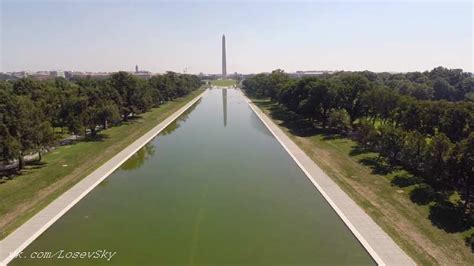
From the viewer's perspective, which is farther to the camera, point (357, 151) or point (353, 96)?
point (353, 96)

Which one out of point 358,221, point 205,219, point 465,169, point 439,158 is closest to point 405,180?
point 439,158

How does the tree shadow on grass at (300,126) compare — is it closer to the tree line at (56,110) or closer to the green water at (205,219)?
the green water at (205,219)

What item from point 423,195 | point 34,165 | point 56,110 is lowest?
point 423,195

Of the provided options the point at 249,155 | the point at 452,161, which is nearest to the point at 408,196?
the point at 452,161

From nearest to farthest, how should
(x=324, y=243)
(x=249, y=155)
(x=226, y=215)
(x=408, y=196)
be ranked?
(x=324, y=243), (x=226, y=215), (x=408, y=196), (x=249, y=155)

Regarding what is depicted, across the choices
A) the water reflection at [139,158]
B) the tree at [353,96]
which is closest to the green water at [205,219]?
the water reflection at [139,158]

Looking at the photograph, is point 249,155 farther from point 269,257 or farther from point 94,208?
point 269,257

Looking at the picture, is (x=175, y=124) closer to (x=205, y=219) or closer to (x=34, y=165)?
(x=34, y=165)
